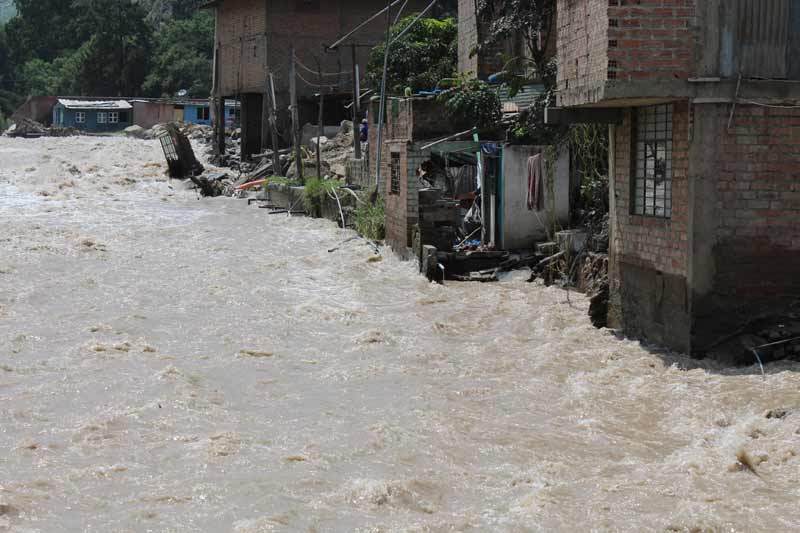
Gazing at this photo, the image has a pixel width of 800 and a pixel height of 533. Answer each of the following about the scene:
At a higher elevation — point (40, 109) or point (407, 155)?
point (40, 109)

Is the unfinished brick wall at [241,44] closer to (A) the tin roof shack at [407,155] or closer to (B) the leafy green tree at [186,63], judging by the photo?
(A) the tin roof shack at [407,155]

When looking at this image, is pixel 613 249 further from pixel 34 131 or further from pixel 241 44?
pixel 34 131

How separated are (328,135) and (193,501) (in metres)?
27.8

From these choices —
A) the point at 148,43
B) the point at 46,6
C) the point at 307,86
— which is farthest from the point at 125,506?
the point at 46,6

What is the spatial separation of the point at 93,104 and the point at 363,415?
57.4m

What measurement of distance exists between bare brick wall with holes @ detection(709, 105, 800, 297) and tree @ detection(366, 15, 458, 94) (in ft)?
52.4

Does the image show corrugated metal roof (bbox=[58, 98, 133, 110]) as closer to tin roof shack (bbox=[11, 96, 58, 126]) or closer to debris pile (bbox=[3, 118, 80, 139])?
tin roof shack (bbox=[11, 96, 58, 126])

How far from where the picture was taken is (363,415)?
8.27 meters

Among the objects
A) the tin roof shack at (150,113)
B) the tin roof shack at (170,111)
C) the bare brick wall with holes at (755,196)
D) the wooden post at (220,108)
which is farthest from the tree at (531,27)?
the tin roof shack at (150,113)

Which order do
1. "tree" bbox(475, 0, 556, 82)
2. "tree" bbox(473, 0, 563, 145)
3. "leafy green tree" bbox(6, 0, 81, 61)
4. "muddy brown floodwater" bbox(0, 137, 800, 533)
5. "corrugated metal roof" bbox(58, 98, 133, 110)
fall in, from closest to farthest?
"muddy brown floodwater" bbox(0, 137, 800, 533), "tree" bbox(473, 0, 563, 145), "tree" bbox(475, 0, 556, 82), "corrugated metal roof" bbox(58, 98, 133, 110), "leafy green tree" bbox(6, 0, 81, 61)

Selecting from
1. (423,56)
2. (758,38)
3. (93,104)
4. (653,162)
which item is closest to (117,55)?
(93,104)

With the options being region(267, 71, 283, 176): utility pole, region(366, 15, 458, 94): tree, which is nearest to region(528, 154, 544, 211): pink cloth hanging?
region(366, 15, 458, 94): tree

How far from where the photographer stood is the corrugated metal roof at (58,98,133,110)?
60469mm

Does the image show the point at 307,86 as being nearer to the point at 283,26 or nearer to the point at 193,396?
the point at 283,26
